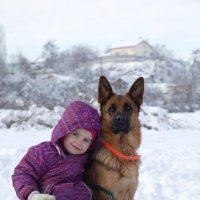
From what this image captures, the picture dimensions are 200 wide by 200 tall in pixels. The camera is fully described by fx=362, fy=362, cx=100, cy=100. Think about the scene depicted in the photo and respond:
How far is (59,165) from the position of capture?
3188mm

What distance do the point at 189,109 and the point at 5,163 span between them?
639 inches

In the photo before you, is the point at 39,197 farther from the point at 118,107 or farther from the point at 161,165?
the point at 161,165

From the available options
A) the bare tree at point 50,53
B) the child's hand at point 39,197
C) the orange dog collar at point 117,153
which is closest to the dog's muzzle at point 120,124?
the orange dog collar at point 117,153

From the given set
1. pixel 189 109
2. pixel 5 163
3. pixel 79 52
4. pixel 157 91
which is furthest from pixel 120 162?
pixel 79 52

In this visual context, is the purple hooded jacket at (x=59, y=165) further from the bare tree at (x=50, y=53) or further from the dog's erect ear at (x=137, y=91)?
the bare tree at (x=50, y=53)

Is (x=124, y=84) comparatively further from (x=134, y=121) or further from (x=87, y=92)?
(x=134, y=121)

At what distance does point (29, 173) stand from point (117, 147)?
0.97m

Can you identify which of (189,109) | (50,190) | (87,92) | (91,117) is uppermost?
(91,117)

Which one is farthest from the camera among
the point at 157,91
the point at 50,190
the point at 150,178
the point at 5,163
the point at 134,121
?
the point at 157,91

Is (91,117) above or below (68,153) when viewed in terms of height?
above

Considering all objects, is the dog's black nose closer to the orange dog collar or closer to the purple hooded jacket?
the orange dog collar

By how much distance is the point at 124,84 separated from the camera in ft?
70.2

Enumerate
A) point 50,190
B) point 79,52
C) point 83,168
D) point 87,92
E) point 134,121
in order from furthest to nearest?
point 79,52
point 87,92
point 134,121
point 83,168
point 50,190

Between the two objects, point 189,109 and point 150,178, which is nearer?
point 150,178
